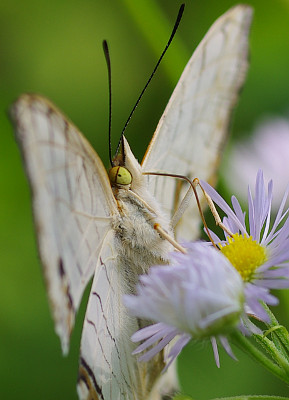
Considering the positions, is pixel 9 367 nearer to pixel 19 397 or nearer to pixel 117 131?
pixel 19 397

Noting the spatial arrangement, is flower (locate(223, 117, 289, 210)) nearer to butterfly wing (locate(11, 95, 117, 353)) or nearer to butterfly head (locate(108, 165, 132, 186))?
butterfly head (locate(108, 165, 132, 186))

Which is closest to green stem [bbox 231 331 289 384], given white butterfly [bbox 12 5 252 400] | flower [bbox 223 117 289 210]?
white butterfly [bbox 12 5 252 400]

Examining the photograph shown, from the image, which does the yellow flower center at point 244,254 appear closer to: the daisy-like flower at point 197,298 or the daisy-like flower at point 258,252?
the daisy-like flower at point 258,252

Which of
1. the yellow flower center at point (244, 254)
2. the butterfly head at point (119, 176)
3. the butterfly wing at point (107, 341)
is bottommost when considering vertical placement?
the butterfly wing at point (107, 341)

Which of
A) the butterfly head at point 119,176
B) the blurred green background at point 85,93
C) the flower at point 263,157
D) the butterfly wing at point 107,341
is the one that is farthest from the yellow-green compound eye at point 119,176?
the blurred green background at point 85,93

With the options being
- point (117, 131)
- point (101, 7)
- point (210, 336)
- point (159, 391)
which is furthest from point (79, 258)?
point (101, 7)

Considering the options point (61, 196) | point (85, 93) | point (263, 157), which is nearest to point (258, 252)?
point (61, 196)

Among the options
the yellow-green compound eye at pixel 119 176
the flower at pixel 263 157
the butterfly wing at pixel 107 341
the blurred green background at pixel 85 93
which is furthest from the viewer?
the blurred green background at pixel 85 93
